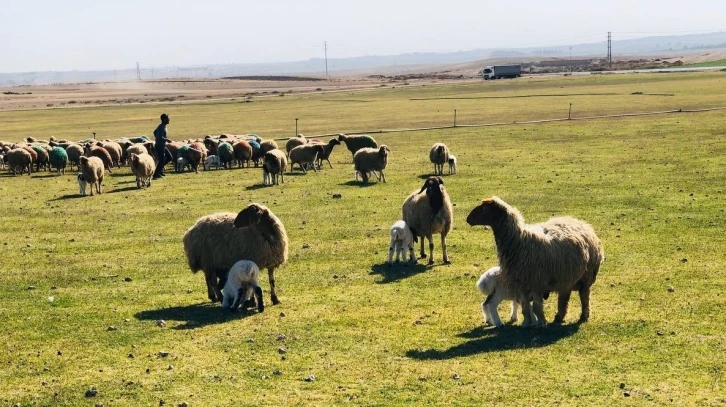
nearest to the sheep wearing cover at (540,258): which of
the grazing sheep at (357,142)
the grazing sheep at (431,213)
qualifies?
the grazing sheep at (431,213)

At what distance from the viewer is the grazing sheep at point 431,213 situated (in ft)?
54.6

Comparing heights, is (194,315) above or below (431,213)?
below

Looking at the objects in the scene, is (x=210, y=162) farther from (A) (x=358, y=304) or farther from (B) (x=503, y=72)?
(B) (x=503, y=72)

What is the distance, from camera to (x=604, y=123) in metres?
49.5

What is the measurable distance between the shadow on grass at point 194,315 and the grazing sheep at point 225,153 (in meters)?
22.9

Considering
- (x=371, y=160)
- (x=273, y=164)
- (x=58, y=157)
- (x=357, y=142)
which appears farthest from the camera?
(x=357, y=142)

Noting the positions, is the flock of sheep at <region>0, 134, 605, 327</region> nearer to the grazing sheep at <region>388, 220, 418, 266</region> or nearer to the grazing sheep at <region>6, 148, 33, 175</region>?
the grazing sheep at <region>388, 220, 418, 266</region>

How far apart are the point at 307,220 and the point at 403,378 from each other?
40.3 ft

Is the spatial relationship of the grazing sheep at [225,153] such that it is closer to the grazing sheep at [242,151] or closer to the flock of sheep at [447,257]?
the grazing sheep at [242,151]

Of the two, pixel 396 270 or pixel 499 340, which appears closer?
pixel 499 340

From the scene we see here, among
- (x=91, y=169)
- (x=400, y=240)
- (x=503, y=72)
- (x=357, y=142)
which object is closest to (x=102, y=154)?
(x=91, y=169)

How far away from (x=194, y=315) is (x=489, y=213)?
4.99 metres

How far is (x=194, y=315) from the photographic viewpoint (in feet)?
43.8

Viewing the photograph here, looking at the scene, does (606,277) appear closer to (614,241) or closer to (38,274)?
(614,241)
